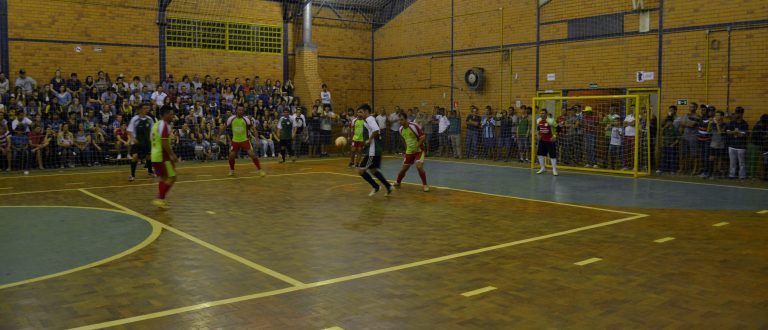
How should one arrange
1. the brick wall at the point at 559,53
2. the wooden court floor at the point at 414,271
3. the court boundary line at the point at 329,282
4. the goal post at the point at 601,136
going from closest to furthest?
the court boundary line at the point at 329,282, the wooden court floor at the point at 414,271, the brick wall at the point at 559,53, the goal post at the point at 601,136

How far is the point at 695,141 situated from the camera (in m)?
18.1

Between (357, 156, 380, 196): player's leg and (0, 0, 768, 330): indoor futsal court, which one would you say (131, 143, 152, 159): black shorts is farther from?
(357, 156, 380, 196): player's leg

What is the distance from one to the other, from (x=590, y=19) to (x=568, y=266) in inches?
655

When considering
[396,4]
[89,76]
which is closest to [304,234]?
[89,76]

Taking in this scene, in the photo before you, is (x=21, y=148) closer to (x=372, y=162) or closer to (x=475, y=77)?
(x=372, y=162)

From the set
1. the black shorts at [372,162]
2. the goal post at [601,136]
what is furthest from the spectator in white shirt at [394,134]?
the black shorts at [372,162]

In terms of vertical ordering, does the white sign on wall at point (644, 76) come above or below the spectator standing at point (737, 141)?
above

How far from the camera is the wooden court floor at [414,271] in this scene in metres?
5.60

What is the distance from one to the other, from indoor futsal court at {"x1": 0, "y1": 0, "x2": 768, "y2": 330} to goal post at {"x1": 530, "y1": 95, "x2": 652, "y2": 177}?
8 centimetres

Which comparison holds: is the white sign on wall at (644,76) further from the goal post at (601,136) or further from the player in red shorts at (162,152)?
the player in red shorts at (162,152)

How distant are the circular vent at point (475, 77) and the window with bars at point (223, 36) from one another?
8.94m

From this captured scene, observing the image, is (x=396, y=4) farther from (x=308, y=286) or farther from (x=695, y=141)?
(x=308, y=286)

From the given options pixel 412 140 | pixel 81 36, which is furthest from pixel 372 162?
pixel 81 36

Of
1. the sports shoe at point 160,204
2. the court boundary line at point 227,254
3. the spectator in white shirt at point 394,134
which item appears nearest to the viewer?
the court boundary line at point 227,254
